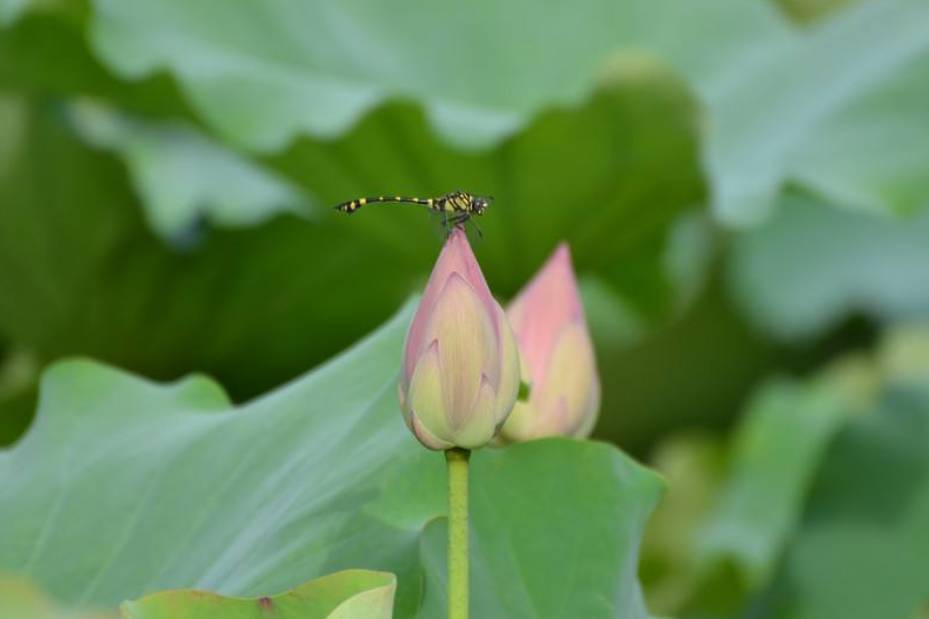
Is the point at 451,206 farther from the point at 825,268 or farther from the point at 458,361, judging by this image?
the point at 825,268

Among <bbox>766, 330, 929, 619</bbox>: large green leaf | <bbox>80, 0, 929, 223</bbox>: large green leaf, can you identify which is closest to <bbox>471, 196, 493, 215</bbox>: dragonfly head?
<bbox>80, 0, 929, 223</bbox>: large green leaf

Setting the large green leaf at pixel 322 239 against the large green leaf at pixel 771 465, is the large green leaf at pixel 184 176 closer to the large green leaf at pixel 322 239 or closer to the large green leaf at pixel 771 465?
the large green leaf at pixel 322 239

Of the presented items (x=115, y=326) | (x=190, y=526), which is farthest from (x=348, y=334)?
(x=190, y=526)

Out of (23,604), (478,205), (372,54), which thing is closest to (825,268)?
(372,54)

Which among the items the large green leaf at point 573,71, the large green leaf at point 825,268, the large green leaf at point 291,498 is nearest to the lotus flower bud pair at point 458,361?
the large green leaf at point 291,498

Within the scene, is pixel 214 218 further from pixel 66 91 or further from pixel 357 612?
pixel 357 612

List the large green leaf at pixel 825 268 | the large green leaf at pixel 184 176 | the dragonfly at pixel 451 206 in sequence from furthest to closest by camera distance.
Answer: the large green leaf at pixel 825 268
the large green leaf at pixel 184 176
the dragonfly at pixel 451 206

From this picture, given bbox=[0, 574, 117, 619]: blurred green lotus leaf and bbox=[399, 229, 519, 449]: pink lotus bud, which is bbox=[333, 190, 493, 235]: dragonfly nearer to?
bbox=[399, 229, 519, 449]: pink lotus bud
